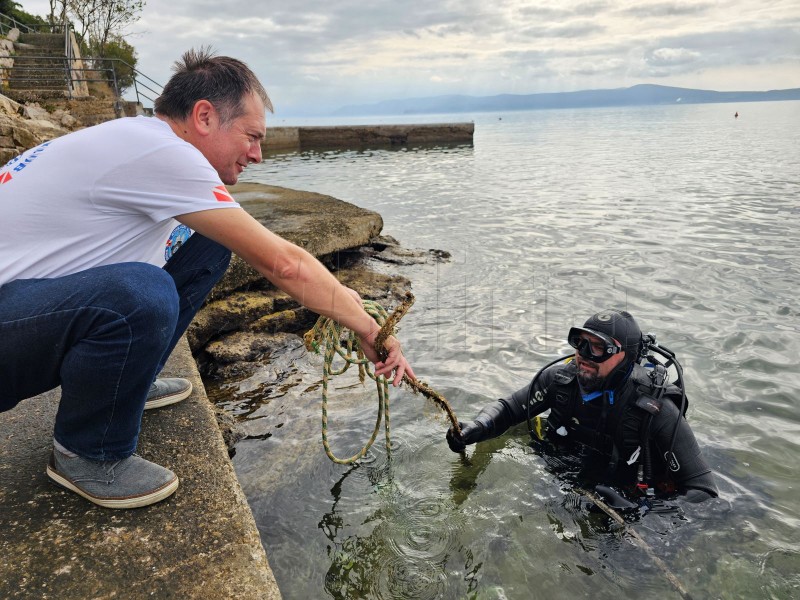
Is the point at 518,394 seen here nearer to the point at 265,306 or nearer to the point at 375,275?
the point at 265,306

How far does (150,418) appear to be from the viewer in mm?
3121

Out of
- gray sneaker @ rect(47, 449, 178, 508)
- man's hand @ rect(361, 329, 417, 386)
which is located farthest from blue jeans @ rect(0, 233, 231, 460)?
man's hand @ rect(361, 329, 417, 386)

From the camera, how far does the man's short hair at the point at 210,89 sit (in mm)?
2346

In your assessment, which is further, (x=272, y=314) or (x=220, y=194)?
(x=272, y=314)

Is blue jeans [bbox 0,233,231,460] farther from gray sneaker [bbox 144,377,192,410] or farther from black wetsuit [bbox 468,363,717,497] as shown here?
black wetsuit [bbox 468,363,717,497]

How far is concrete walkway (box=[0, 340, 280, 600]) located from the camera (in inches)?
80.4

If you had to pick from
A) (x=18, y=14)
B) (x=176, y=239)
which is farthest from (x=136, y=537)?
(x=18, y=14)

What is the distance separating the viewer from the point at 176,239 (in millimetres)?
2783

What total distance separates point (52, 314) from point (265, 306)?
4.91 metres

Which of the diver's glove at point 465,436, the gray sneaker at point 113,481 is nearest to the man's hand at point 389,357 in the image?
the gray sneaker at point 113,481

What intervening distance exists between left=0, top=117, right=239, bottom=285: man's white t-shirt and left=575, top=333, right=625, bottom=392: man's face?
2722mm

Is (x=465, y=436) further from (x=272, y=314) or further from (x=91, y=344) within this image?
(x=272, y=314)

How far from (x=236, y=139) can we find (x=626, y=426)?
3.10m

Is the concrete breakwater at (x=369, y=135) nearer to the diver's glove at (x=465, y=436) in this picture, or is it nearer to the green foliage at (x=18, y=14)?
the green foliage at (x=18, y=14)
